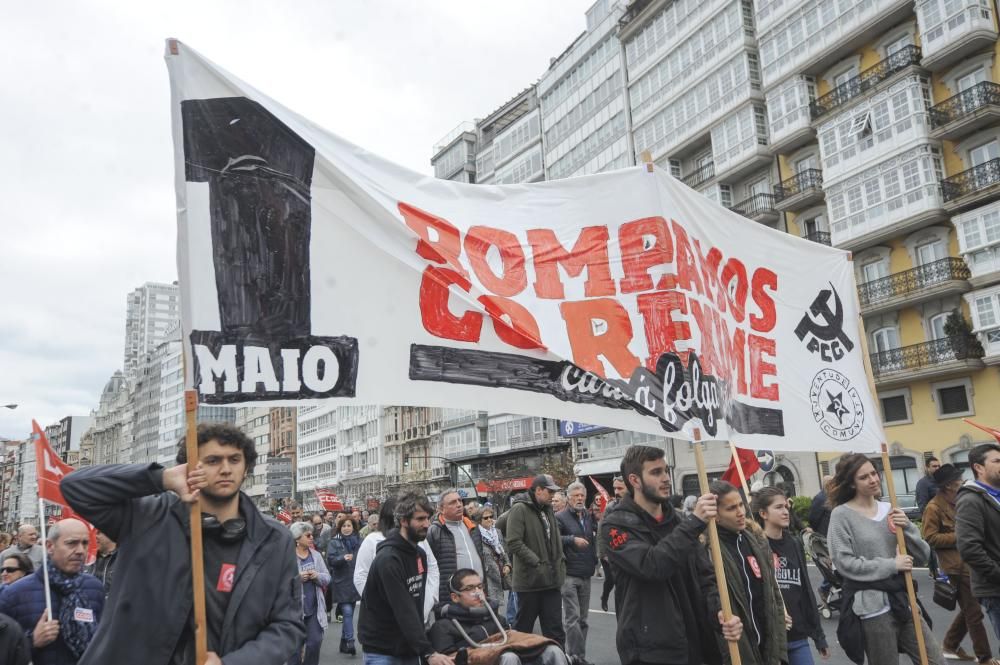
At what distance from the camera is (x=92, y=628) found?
508cm

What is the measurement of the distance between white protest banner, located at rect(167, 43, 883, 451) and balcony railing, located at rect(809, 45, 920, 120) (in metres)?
29.7

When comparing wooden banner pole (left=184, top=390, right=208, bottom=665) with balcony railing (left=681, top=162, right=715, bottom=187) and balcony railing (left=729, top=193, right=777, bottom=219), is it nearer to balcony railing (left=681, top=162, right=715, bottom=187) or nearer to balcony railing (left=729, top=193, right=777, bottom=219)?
balcony railing (left=729, top=193, right=777, bottom=219)

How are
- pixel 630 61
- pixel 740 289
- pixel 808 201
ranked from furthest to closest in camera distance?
1. pixel 630 61
2. pixel 808 201
3. pixel 740 289

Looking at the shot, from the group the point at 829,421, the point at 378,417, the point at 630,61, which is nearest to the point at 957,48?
the point at 630,61

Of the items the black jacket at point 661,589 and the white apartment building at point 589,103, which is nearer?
the black jacket at point 661,589

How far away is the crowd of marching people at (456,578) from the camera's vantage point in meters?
2.93

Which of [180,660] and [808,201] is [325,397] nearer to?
[180,660]

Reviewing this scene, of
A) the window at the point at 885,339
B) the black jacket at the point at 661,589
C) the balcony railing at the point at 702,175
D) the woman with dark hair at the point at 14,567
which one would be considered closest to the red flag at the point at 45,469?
the woman with dark hair at the point at 14,567

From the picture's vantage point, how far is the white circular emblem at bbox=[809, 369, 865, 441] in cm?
629

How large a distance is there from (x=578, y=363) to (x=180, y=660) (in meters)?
2.71

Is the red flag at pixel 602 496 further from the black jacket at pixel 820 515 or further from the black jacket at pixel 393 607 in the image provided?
the black jacket at pixel 393 607

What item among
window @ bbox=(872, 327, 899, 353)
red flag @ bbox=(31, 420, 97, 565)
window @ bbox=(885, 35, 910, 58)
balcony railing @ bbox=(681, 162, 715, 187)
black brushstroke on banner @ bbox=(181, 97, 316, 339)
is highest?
window @ bbox=(885, 35, 910, 58)

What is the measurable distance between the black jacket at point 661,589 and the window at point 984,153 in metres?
29.7

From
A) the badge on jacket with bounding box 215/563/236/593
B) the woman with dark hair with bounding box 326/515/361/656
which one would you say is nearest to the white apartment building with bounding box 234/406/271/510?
the woman with dark hair with bounding box 326/515/361/656
